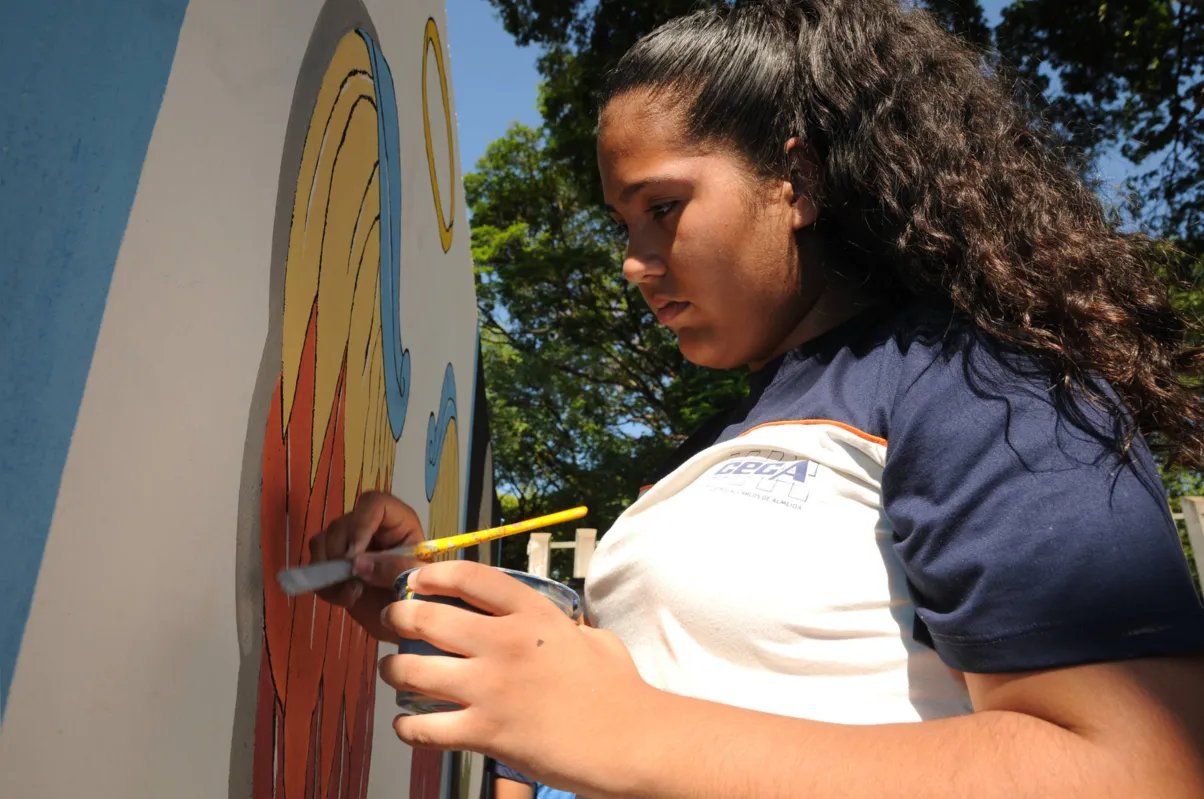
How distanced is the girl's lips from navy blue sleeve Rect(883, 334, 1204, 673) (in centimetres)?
46

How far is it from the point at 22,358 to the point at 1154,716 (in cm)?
79

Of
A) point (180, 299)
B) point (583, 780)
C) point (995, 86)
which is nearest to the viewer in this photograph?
point (583, 780)

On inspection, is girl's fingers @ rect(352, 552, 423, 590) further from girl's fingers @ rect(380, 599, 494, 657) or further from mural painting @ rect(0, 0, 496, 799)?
girl's fingers @ rect(380, 599, 494, 657)

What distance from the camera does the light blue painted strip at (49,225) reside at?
1.85 ft

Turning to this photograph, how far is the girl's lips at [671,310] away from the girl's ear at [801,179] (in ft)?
0.59

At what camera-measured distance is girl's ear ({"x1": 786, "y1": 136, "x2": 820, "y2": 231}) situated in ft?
3.73

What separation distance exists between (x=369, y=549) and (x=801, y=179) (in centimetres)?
74

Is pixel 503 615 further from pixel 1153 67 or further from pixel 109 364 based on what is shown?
→ pixel 1153 67

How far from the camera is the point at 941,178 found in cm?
95

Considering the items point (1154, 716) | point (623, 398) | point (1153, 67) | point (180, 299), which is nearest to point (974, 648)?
point (1154, 716)

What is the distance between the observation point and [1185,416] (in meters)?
0.83

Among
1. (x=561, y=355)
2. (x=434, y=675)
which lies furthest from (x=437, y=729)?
(x=561, y=355)

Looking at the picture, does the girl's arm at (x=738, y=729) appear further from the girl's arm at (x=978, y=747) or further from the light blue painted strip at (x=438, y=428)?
the light blue painted strip at (x=438, y=428)

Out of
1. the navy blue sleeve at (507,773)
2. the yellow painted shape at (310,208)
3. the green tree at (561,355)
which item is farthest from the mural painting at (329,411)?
the green tree at (561,355)
